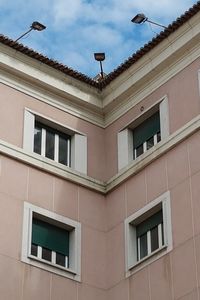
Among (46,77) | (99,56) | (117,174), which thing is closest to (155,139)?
(117,174)

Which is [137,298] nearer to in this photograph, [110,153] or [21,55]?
[110,153]

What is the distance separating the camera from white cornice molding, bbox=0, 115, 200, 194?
65.9 ft

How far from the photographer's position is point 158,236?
19.8 meters

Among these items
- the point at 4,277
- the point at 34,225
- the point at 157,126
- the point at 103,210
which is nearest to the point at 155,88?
the point at 157,126

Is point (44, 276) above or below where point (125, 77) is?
below

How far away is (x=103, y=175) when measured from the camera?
2222 centimetres

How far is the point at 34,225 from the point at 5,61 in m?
4.18

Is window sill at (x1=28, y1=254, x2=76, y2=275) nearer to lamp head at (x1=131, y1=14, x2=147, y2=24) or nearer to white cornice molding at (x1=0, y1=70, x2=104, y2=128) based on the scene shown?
white cornice molding at (x1=0, y1=70, x2=104, y2=128)

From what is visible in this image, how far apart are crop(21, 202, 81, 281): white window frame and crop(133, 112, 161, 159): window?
2546 millimetres

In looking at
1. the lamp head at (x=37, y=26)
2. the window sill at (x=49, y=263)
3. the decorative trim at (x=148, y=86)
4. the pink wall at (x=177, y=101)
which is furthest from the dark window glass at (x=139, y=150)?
the lamp head at (x=37, y=26)

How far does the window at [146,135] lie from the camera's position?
21.4 m

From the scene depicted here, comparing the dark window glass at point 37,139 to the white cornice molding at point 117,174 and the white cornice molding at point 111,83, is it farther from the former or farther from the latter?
the white cornice molding at point 111,83

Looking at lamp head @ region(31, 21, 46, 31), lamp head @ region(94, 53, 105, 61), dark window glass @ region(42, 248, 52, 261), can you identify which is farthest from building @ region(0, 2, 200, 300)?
lamp head @ region(94, 53, 105, 61)

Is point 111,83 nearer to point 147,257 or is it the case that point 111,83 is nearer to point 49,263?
point 147,257
